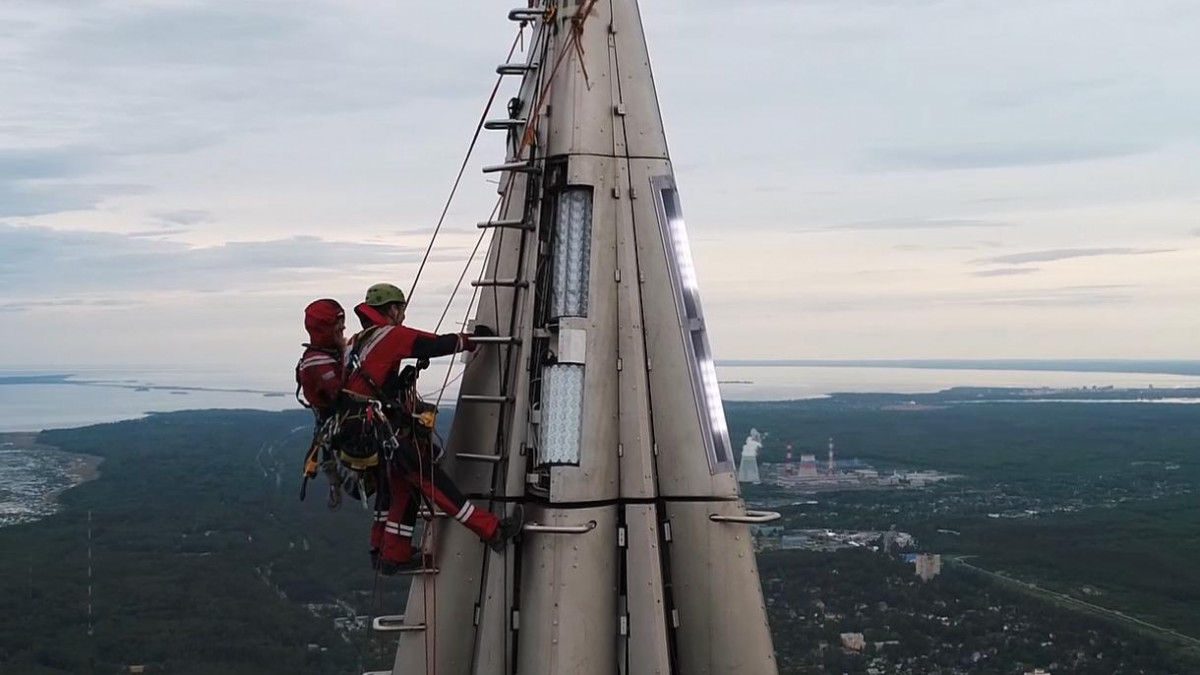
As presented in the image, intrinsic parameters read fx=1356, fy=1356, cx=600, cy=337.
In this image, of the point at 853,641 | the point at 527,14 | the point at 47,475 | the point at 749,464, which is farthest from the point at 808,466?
the point at 527,14

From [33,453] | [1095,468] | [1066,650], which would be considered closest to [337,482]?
[1066,650]

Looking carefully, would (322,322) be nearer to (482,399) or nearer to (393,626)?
(482,399)

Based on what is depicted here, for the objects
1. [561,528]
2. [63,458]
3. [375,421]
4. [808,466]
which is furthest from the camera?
[63,458]

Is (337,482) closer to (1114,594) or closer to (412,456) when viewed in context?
(412,456)

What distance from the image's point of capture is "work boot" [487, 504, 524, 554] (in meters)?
9.35

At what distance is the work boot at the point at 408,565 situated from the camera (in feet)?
32.0

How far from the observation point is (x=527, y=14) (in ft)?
34.5

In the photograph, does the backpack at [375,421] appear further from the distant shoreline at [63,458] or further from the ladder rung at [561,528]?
the distant shoreline at [63,458]

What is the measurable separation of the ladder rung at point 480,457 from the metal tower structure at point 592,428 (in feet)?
0.06

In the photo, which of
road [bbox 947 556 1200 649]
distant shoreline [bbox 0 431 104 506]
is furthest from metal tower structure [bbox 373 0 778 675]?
distant shoreline [bbox 0 431 104 506]

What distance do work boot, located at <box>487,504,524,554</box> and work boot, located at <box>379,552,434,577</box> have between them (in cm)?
66

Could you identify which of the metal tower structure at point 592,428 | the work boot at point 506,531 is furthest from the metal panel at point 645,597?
the work boot at point 506,531

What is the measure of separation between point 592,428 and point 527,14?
11.0 feet

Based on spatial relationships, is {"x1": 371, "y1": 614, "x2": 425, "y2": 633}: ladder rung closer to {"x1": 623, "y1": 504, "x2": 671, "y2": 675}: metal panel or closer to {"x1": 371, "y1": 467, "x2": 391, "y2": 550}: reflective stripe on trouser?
{"x1": 371, "y1": 467, "x2": 391, "y2": 550}: reflective stripe on trouser
